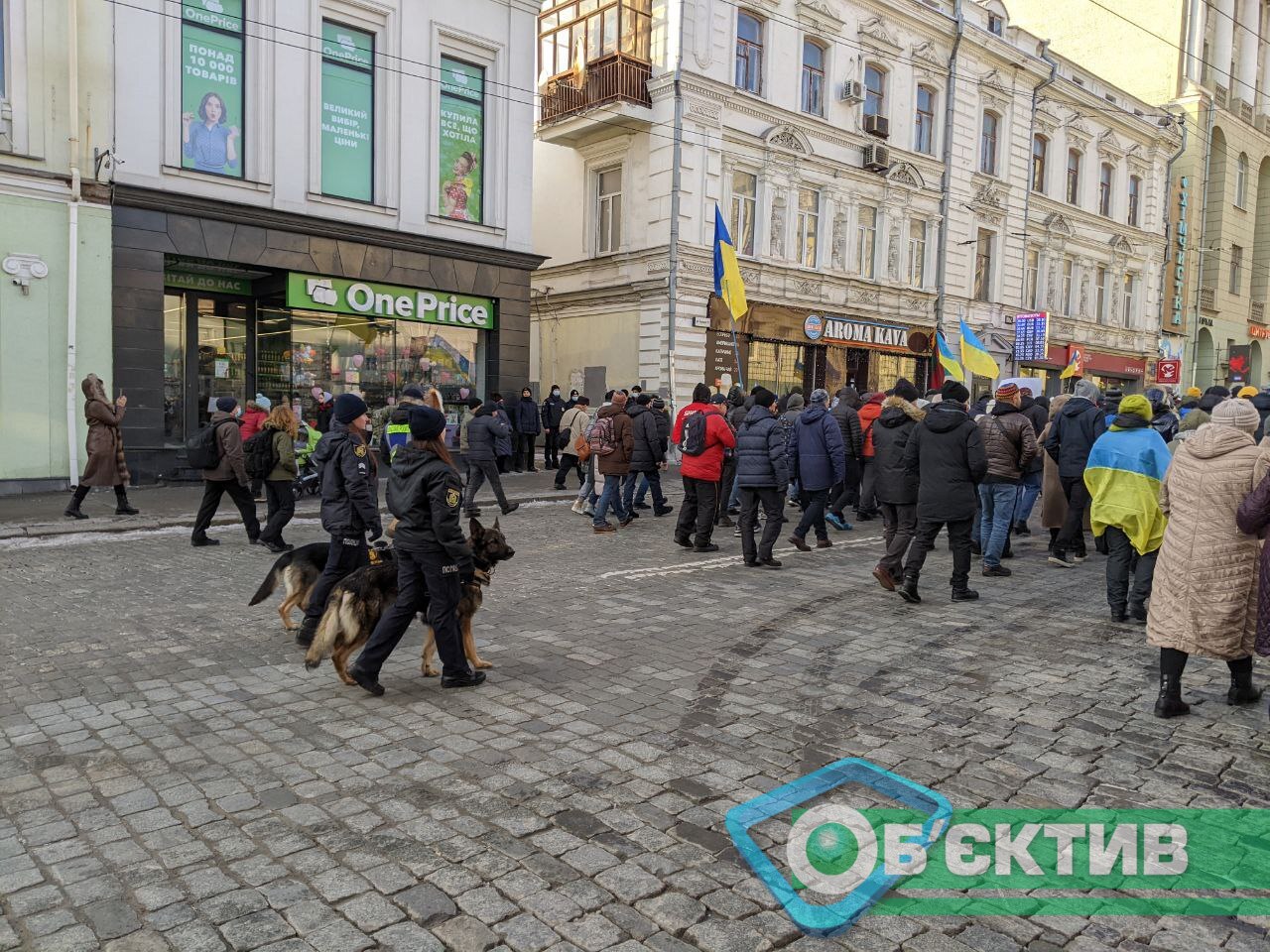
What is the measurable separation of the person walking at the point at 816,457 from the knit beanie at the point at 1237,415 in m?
5.13

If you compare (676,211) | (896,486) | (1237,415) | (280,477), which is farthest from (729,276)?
(1237,415)

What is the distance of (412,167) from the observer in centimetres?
1820

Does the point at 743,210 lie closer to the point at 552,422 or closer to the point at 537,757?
the point at 552,422

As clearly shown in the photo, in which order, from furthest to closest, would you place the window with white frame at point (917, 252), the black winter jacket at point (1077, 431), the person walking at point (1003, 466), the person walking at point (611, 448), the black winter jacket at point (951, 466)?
the window with white frame at point (917, 252), the person walking at point (611, 448), the person walking at point (1003, 466), the black winter jacket at point (1077, 431), the black winter jacket at point (951, 466)

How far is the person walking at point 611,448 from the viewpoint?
1240 centimetres

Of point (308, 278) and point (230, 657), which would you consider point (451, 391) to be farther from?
point (230, 657)

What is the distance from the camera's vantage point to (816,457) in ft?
34.4

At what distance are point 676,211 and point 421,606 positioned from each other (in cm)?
1848

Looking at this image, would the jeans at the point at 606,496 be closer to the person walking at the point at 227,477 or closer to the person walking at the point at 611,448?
the person walking at the point at 611,448

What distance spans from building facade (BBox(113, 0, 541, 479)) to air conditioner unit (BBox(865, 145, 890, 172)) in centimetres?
1091

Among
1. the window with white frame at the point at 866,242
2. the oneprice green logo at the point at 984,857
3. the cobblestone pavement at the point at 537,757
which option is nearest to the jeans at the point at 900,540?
the cobblestone pavement at the point at 537,757

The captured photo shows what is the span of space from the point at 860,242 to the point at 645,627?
2238 centimetres

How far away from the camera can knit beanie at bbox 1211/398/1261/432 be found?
529cm

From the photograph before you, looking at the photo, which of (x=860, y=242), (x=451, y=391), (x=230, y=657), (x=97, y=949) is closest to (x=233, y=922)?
(x=97, y=949)
